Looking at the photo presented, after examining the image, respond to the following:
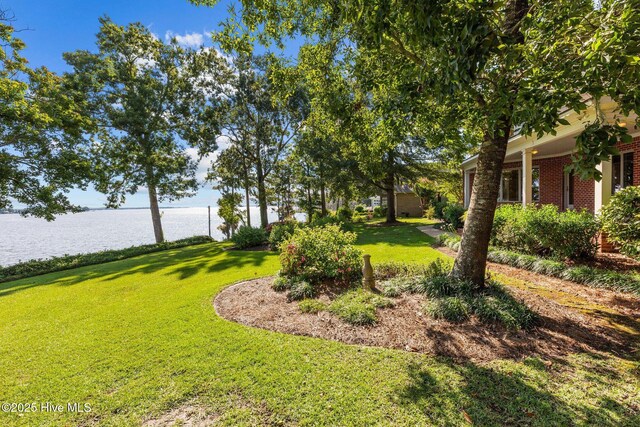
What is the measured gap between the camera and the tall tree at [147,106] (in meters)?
16.5

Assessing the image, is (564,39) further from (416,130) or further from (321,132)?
(321,132)

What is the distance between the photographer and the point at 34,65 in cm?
1225

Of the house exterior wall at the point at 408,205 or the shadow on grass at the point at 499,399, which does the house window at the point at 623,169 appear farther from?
the house exterior wall at the point at 408,205

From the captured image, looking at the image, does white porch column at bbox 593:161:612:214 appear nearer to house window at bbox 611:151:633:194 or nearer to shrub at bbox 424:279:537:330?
house window at bbox 611:151:633:194

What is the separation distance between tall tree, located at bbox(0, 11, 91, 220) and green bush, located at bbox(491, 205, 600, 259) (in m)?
17.5

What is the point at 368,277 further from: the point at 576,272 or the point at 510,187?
the point at 510,187

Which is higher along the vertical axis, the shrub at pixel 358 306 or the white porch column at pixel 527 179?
the white porch column at pixel 527 179

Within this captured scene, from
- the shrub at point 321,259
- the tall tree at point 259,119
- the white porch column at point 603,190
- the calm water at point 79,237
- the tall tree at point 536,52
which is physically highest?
the tall tree at point 259,119

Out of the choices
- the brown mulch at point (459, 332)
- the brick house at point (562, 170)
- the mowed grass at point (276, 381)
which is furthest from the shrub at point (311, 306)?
the brick house at point (562, 170)

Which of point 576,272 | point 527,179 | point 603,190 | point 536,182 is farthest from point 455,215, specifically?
point 576,272

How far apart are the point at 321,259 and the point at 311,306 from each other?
1414 millimetres

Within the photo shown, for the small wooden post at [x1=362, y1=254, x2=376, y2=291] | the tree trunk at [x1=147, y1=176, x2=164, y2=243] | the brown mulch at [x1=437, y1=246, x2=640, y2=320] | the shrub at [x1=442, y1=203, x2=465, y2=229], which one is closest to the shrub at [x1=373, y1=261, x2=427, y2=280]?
the small wooden post at [x1=362, y1=254, x2=376, y2=291]

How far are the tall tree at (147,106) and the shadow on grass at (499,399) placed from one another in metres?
18.2

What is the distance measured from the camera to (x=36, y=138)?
1207cm
